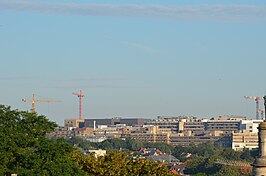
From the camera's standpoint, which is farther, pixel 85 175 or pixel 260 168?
pixel 85 175

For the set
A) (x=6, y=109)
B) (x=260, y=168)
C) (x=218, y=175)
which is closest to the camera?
(x=260, y=168)

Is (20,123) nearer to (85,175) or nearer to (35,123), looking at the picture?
(35,123)

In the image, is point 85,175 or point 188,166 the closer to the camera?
point 85,175

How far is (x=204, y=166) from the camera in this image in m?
172

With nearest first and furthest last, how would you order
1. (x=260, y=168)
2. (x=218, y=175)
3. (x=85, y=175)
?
(x=260, y=168) → (x=85, y=175) → (x=218, y=175)

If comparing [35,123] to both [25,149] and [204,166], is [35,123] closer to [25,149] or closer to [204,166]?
[25,149]

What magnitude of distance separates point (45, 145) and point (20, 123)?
2.76m

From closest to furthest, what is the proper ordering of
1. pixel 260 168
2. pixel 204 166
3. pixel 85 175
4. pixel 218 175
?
pixel 260 168 < pixel 85 175 < pixel 218 175 < pixel 204 166

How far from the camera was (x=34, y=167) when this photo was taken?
48.1 metres

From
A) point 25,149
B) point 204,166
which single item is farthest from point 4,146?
point 204,166

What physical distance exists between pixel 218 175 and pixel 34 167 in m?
98.6

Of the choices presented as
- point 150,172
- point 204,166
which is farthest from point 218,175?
point 150,172

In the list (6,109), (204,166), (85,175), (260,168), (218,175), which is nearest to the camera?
(260,168)

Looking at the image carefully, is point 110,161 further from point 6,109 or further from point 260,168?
point 260,168
